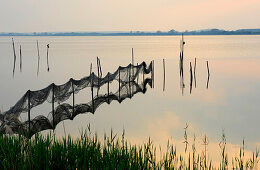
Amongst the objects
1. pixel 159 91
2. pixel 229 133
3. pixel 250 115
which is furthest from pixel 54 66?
pixel 229 133

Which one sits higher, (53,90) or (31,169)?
(53,90)

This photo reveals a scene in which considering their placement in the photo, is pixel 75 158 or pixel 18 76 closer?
pixel 75 158

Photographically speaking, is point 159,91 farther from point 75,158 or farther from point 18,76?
point 75,158

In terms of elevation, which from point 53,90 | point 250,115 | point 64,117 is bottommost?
point 250,115

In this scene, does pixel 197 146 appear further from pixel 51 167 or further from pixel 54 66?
pixel 54 66

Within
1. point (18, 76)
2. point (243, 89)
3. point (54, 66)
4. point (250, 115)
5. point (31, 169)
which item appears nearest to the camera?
point (31, 169)

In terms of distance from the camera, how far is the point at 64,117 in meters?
9.55

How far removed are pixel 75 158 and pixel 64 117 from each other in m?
4.32

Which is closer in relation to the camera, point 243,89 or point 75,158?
point 75,158

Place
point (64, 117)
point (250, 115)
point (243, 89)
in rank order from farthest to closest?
1. point (243, 89)
2. point (250, 115)
3. point (64, 117)

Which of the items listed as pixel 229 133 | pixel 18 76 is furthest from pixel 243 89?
pixel 18 76

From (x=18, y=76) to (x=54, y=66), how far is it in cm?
665

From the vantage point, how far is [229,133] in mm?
11867

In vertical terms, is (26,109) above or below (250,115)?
above
